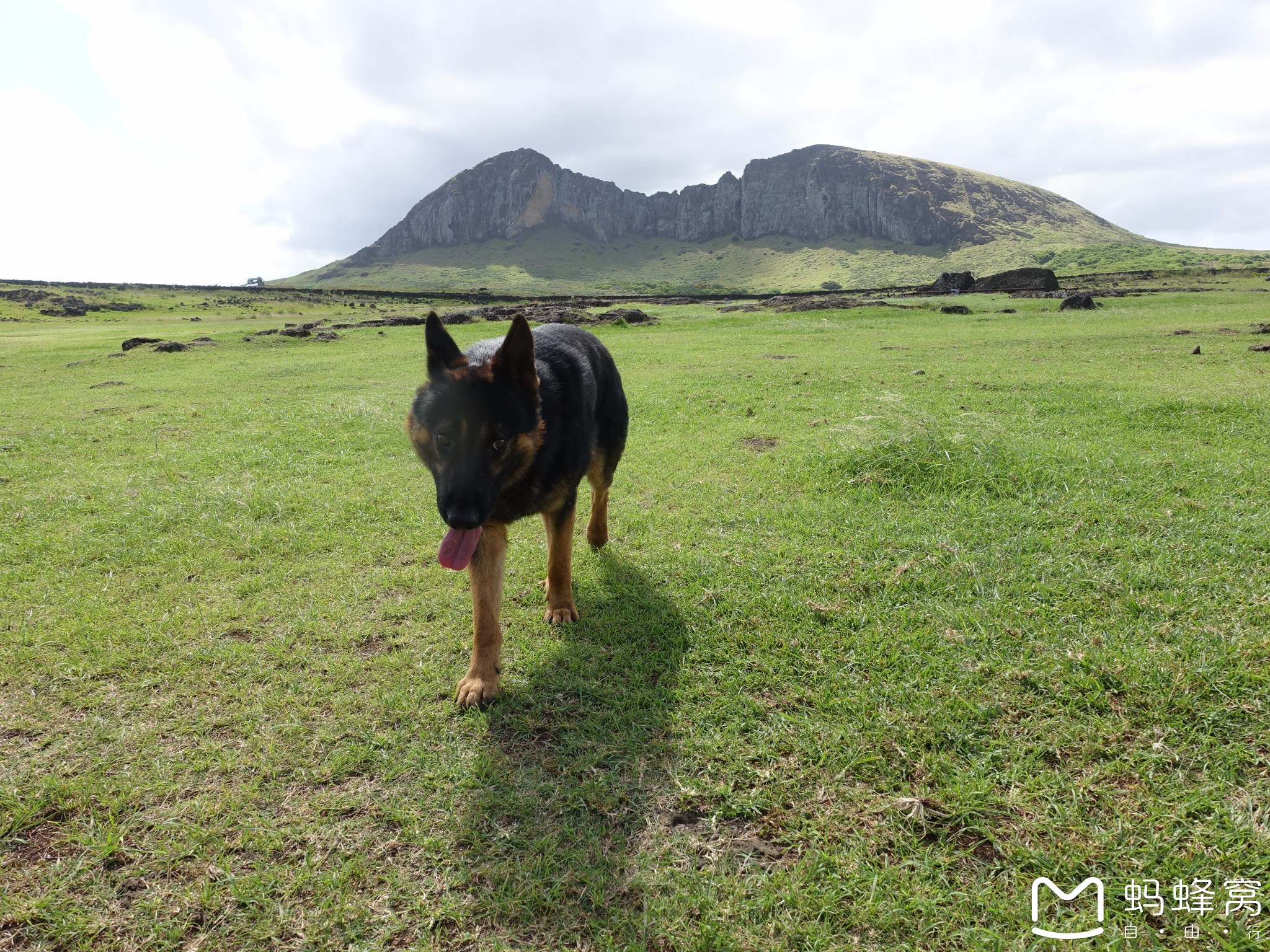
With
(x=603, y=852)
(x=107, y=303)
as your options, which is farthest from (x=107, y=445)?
(x=107, y=303)

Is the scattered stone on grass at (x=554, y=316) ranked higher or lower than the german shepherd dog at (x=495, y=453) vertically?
higher

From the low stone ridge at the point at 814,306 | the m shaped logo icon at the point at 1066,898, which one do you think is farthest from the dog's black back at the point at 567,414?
the low stone ridge at the point at 814,306

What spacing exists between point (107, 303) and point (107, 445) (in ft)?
309

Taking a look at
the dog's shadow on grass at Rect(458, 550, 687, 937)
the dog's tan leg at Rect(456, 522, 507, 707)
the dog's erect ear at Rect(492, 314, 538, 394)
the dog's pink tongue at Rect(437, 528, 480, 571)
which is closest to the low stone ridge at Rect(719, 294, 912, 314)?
the dog's erect ear at Rect(492, 314, 538, 394)

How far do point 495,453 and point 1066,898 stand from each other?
337 cm

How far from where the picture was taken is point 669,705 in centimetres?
355

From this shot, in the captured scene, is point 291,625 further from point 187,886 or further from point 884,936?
point 884,936

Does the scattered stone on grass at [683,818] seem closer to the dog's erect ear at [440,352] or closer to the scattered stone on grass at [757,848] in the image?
the scattered stone on grass at [757,848]

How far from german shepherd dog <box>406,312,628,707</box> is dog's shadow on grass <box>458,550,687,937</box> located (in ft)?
1.36

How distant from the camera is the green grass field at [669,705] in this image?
2402 mm

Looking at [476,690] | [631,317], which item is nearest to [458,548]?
[476,690]

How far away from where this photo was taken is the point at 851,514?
5.91 metres

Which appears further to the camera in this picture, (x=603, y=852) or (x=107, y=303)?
(x=107, y=303)

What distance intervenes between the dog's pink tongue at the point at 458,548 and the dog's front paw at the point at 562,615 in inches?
50.9
